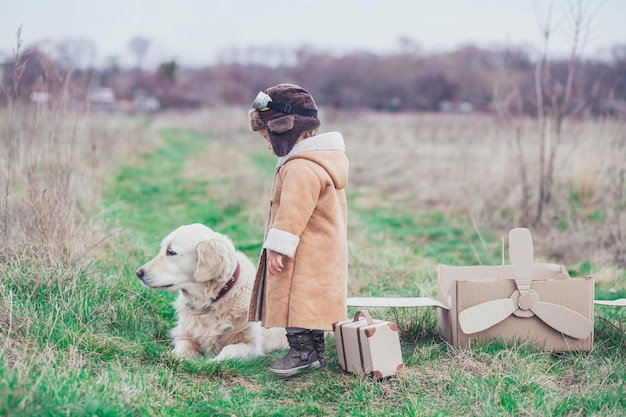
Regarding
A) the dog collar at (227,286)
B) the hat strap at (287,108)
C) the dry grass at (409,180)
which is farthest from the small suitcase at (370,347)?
the dry grass at (409,180)

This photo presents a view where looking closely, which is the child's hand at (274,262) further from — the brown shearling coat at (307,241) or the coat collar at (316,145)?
the coat collar at (316,145)

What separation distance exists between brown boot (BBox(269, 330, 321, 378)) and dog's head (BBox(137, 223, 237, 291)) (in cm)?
66

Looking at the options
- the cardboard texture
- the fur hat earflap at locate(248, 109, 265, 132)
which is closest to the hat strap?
the fur hat earflap at locate(248, 109, 265, 132)

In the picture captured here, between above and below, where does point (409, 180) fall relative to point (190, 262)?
below

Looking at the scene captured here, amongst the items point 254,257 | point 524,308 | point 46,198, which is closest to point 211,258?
point 46,198

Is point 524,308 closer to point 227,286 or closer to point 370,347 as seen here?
point 370,347

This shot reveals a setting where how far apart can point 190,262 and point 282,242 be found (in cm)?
85

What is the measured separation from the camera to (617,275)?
537 centimetres

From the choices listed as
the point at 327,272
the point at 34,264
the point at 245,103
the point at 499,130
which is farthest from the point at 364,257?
the point at 245,103

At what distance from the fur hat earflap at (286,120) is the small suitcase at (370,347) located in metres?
0.98

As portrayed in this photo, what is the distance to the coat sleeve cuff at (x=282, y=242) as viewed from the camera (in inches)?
125

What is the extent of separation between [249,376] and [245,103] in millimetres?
33237

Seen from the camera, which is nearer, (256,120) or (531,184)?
(256,120)

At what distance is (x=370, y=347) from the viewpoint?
3.13 meters
